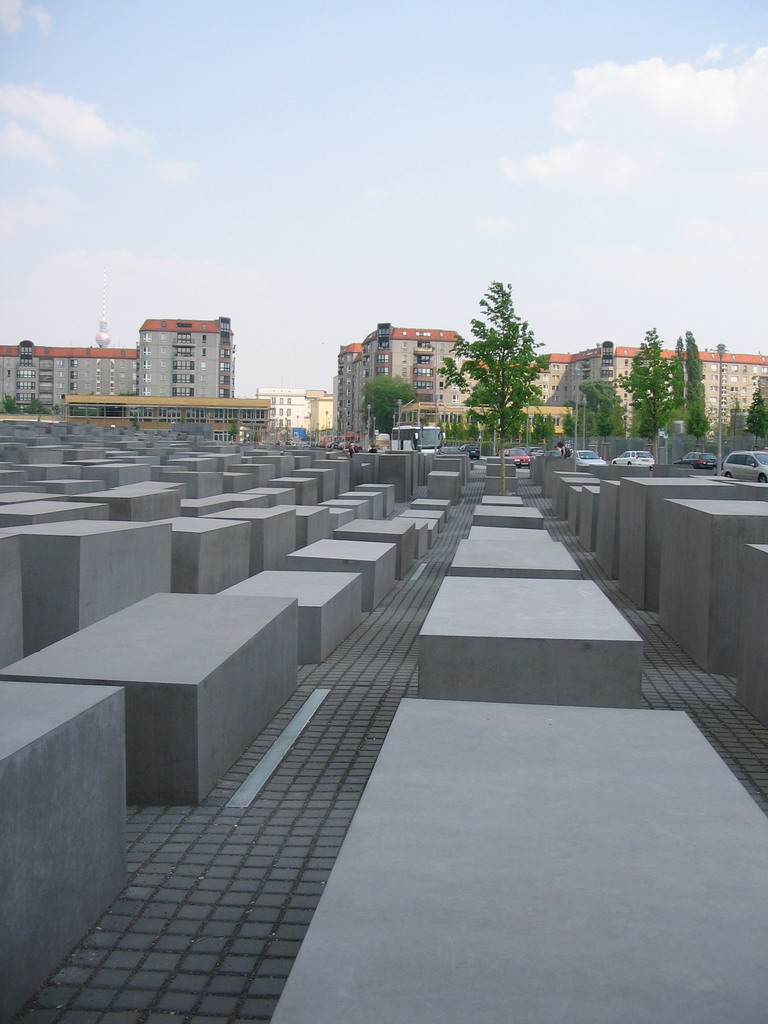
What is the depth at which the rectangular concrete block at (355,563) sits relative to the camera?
11.0 m

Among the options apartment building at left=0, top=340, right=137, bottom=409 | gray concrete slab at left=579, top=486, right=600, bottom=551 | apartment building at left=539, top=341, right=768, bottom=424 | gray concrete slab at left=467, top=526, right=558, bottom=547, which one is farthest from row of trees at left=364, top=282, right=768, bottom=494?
apartment building at left=0, top=340, right=137, bottom=409

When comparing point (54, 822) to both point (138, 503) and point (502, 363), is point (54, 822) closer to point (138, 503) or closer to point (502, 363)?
point (138, 503)

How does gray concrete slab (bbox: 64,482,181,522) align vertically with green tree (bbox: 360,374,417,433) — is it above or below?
below

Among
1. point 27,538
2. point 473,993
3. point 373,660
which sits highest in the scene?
point 27,538

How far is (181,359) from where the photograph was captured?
417 ft

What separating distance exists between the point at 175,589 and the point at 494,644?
5.39 meters

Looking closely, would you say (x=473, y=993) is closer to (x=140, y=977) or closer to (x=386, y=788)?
(x=386, y=788)

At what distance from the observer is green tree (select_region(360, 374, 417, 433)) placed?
369 feet

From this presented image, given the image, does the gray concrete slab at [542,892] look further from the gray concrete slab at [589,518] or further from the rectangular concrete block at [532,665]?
the gray concrete slab at [589,518]

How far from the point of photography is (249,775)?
537cm

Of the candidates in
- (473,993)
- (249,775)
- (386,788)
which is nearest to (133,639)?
(249,775)

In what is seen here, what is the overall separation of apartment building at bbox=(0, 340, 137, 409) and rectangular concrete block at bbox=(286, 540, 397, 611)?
146873 mm

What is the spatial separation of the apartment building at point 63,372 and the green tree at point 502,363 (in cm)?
13194

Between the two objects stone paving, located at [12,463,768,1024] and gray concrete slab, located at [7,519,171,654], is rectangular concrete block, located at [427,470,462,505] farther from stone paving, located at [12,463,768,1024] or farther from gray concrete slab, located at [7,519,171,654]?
stone paving, located at [12,463,768,1024]
